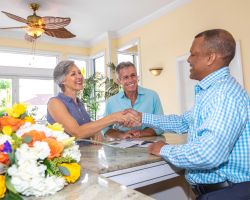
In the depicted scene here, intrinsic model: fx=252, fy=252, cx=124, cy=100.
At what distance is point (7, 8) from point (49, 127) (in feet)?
14.6

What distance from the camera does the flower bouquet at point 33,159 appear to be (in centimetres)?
74

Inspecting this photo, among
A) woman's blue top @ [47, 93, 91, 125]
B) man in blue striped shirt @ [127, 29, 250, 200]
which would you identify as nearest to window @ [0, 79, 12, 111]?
woman's blue top @ [47, 93, 91, 125]

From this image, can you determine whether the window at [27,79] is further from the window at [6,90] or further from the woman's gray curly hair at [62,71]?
the woman's gray curly hair at [62,71]

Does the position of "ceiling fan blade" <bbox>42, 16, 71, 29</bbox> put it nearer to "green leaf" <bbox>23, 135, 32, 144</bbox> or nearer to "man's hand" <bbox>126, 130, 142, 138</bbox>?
"man's hand" <bbox>126, 130, 142, 138</bbox>

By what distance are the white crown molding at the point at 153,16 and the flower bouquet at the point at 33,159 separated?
421 cm

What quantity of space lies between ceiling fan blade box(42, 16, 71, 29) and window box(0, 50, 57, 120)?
256 cm

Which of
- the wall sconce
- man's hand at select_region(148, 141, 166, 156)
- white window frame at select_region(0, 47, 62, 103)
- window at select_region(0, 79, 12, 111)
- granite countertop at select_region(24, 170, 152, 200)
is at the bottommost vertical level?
granite countertop at select_region(24, 170, 152, 200)

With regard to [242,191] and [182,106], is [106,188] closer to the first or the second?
[242,191]

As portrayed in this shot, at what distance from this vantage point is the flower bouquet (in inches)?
29.2

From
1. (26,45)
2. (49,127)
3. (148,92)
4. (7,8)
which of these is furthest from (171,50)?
(49,127)

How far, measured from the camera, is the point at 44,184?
77cm

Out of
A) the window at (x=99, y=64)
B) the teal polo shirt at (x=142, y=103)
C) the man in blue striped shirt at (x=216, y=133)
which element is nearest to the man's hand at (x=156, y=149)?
the man in blue striped shirt at (x=216, y=133)

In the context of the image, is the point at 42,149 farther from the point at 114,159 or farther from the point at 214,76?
the point at 214,76

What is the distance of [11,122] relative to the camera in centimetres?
91
